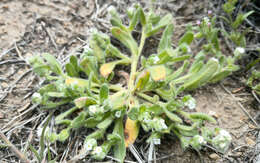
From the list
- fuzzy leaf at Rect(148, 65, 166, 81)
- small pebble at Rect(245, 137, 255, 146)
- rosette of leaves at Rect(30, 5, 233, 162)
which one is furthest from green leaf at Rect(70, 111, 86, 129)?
small pebble at Rect(245, 137, 255, 146)

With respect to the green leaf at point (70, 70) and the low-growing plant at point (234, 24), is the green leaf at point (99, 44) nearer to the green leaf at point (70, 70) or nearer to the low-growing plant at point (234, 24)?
the green leaf at point (70, 70)

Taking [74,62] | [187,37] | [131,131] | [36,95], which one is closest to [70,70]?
[74,62]

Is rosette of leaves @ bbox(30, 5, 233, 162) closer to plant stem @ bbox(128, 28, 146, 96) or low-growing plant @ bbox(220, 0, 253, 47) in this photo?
plant stem @ bbox(128, 28, 146, 96)

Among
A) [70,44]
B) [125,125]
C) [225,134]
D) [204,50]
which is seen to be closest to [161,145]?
[125,125]

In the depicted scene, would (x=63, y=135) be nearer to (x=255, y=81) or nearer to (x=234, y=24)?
(x=255, y=81)

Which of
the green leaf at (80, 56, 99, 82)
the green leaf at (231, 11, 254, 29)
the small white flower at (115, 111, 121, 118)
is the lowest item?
the small white flower at (115, 111, 121, 118)

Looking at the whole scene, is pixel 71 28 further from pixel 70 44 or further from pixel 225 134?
pixel 225 134
